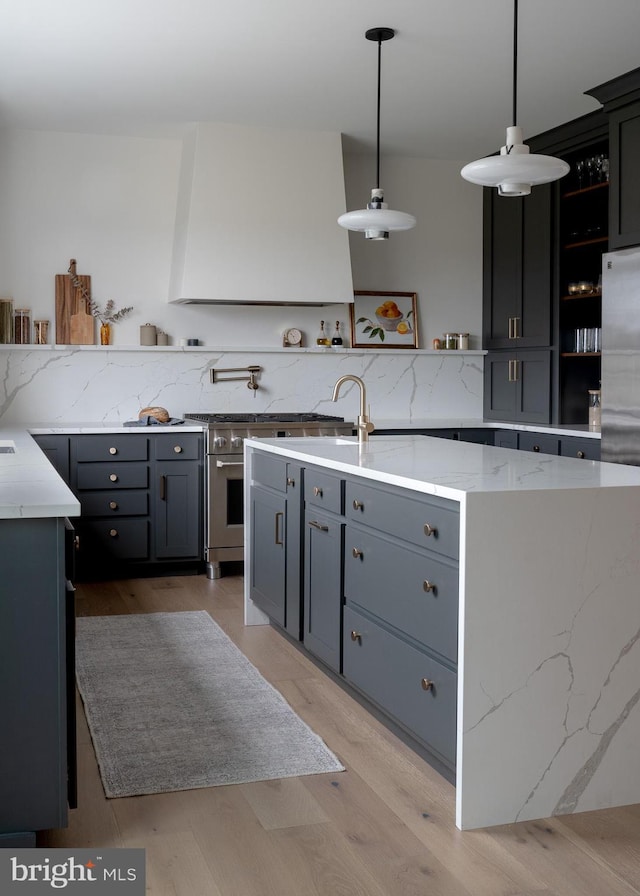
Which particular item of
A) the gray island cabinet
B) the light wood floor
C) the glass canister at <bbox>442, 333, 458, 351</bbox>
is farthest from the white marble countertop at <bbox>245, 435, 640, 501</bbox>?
the glass canister at <bbox>442, 333, 458, 351</bbox>

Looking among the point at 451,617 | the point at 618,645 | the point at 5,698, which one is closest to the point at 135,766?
the point at 5,698

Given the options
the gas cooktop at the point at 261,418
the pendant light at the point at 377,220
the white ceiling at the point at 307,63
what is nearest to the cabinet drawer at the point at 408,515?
the pendant light at the point at 377,220

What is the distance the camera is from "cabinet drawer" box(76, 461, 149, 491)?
209 inches

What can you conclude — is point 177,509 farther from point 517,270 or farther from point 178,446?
point 517,270

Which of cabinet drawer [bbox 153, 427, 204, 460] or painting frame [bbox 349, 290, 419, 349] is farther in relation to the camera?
painting frame [bbox 349, 290, 419, 349]

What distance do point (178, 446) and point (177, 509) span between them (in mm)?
360

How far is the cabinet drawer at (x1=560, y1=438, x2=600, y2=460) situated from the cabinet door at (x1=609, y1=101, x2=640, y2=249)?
105 cm

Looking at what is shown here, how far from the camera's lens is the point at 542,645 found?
247 cm

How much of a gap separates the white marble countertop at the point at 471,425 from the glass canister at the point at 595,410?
0.05 metres

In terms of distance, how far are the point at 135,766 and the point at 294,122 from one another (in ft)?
13.0

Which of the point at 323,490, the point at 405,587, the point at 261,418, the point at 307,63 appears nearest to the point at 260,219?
the point at 261,418

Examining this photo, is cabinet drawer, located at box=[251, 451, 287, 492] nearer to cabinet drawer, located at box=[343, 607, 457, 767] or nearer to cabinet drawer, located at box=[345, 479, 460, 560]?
cabinet drawer, located at box=[345, 479, 460, 560]

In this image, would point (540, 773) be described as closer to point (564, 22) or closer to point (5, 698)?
point (5, 698)

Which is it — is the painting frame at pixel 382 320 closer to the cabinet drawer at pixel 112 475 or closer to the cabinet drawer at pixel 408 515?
the cabinet drawer at pixel 112 475
